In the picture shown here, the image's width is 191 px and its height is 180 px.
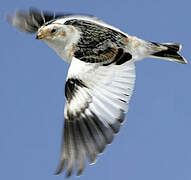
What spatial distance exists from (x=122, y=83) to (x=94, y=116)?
14.1 inches

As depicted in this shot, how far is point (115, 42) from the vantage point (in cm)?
488

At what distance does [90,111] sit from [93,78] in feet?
0.90

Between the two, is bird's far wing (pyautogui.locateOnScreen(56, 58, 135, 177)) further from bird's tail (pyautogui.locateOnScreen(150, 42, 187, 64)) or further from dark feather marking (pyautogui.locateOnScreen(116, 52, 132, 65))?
bird's tail (pyautogui.locateOnScreen(150, 42, 187, 64))

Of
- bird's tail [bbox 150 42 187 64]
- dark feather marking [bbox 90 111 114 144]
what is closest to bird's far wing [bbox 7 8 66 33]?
bird's tail [bbox 150 42 187 64]

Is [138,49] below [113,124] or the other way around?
the other way around

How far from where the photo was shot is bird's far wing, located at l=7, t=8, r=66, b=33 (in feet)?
20.4

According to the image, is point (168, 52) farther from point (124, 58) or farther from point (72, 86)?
point (72, 86)

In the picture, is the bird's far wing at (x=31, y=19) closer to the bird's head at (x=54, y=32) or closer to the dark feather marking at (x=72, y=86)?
the bird's head at (x=54, y=32)

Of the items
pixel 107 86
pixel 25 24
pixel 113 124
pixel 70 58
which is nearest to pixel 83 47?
pixel 70 58

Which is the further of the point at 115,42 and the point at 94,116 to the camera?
the point at 115,42

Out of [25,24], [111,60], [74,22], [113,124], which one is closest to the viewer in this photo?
[113,124]

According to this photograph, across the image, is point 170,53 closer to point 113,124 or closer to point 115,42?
point 115,42

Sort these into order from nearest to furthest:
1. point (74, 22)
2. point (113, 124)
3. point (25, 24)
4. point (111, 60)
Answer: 1. point (113, 124)
2. point (111, 60)
3. point (74, 22)
4. point (25, 24)

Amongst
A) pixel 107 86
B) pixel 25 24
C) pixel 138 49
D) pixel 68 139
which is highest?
pixel 25 24
